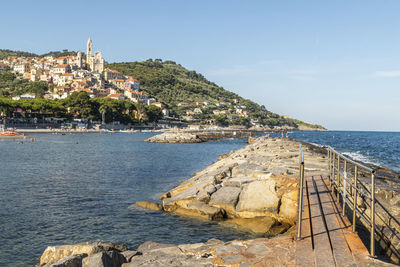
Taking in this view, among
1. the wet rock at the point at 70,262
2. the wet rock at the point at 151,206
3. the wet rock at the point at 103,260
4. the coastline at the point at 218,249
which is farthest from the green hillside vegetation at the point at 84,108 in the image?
the wet rock at the point at 103,260

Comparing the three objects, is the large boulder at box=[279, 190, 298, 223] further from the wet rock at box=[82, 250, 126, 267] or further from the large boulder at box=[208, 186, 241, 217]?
the wet rock at box=[82, 250, 126, 267]

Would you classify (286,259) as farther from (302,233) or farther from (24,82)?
(24,82)

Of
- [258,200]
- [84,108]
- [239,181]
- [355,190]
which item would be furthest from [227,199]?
[84,108]

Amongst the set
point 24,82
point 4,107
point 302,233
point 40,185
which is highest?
point 24,82

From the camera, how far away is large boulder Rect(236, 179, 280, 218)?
34.8 ft

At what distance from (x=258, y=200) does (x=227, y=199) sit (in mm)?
1195

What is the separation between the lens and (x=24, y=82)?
17362 cm

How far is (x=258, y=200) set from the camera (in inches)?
432

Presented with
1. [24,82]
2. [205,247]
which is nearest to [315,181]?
[205,247]

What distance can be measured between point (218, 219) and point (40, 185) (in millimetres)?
12454

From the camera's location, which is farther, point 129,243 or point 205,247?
point 129,243

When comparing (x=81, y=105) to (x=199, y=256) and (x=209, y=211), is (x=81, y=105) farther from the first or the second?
(x=199, y=256)

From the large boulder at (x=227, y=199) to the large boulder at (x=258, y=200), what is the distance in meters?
0.21

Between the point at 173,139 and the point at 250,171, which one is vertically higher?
the point at 250,171
